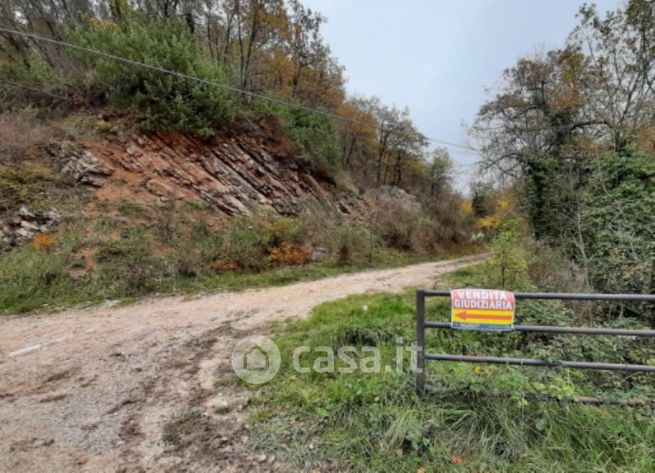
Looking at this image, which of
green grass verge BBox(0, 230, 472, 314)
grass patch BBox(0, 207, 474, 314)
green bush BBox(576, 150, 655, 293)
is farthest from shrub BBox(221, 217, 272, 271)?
green bush BBox(576, 150, 655, 293)

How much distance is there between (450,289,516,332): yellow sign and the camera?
216 centimetres

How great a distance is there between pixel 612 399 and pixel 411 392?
1.44 metres

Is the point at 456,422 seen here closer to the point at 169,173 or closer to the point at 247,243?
the point at 247,243

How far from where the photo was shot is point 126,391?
2861mm

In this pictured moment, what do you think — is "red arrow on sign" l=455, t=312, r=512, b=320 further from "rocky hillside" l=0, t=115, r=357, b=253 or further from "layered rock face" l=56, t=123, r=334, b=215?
"layered rock face" l=56, t=123, r=334, b=215

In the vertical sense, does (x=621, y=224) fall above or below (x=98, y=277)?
above

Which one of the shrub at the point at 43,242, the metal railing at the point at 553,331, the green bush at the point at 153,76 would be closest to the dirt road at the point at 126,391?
the metal railing at the point at 553,331

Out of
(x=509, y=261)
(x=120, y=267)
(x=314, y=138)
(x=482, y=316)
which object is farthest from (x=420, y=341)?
(x=314, y=138)

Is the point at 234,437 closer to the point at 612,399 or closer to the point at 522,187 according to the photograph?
the point at 612,399

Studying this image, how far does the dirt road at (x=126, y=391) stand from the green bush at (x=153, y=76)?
705 cm

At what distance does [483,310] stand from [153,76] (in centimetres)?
1116

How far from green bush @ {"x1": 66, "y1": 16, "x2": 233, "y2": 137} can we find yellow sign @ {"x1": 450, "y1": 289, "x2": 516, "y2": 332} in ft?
34.4

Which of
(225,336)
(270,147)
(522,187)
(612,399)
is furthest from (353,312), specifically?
(270,147)

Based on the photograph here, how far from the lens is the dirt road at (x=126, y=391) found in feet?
6.83
